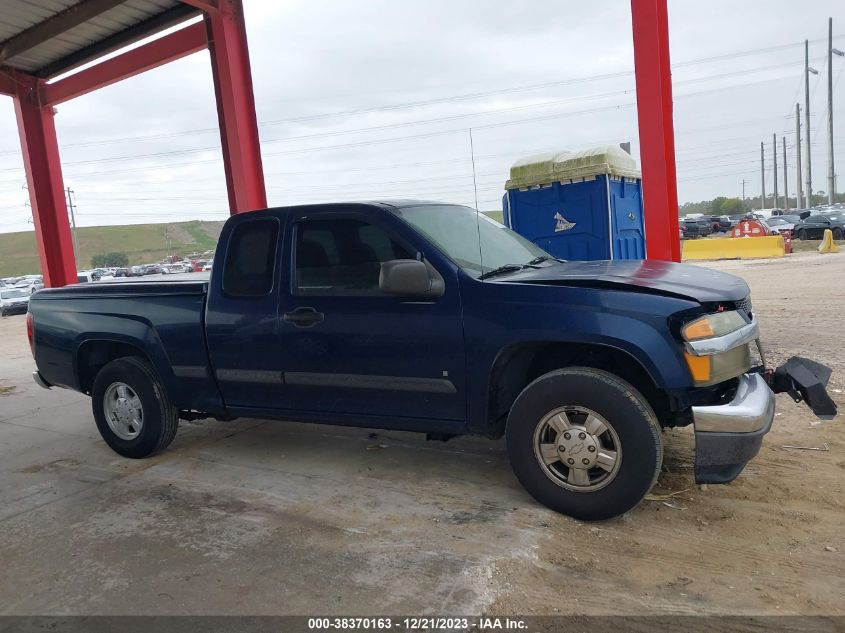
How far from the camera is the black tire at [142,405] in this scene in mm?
5074

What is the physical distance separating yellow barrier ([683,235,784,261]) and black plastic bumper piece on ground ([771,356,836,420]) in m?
19.9

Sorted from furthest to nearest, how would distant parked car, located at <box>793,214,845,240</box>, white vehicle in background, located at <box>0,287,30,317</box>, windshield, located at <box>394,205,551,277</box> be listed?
white vehicle in background, located at <box>0,287,30,317</box>, distant parked car, located at <box>793,214,845,240</box>, windshield, located at <box>394,205,551,277</box>

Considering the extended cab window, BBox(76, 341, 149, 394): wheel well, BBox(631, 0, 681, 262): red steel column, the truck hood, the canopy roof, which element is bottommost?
BBox(76, 341, 149, 394): wheel well

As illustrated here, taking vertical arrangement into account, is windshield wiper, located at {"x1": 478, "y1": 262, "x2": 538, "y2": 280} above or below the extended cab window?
below

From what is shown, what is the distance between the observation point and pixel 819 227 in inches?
1102

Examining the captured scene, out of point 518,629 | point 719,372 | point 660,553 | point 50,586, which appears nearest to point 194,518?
point 50,586

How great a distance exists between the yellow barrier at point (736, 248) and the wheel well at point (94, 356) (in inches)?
809

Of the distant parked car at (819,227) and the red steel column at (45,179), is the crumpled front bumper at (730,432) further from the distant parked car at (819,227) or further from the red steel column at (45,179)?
the distant parked car at (819,227)

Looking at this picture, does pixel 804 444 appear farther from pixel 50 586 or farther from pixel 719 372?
pixel 50 586

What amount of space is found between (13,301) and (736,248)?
91.9 ft

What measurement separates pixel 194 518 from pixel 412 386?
151 cm

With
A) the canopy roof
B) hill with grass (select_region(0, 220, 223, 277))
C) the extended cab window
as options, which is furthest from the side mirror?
hill with grass (select_region(0, 220, 223, 277))

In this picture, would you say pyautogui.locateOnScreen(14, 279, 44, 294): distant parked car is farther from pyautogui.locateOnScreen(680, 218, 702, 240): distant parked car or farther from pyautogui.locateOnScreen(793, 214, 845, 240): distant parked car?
pyautogui.locateOnScreen(680, 218, 702, 240): distant parked car

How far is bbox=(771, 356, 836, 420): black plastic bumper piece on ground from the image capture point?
3580 millimetres
